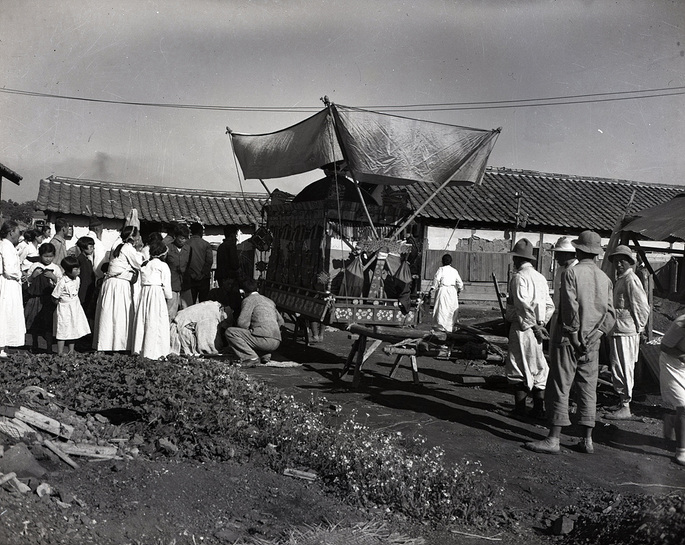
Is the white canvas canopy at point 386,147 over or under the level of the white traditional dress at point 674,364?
over

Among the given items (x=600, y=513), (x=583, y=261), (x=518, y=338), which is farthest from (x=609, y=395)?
(x=600, y=513)

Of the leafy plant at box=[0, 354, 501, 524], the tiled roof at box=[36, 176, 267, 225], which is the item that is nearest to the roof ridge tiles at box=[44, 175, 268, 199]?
the tiled roof at box=[36, 176, 267, 225]

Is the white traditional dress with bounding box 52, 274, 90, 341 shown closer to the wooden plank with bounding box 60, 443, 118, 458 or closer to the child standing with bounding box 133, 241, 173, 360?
the child standing with bounding box 133, 241, 173, 360

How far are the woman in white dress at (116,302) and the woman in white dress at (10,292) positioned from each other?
933 mm

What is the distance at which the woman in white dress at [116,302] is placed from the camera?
8.58m

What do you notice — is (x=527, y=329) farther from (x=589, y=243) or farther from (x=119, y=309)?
(x=119, y=309)

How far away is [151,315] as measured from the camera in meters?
8.55

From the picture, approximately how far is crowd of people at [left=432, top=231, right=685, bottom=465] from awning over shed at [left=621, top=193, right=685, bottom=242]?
1659 millimetres

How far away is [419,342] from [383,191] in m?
4.01

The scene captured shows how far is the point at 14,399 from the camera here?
18.4 ft

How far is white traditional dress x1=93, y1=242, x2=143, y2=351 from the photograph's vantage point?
858 centimetres

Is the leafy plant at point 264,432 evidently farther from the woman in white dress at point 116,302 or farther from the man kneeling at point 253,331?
the man kneeling at point 253,331

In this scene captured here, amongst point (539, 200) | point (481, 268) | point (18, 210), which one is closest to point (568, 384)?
point (481, 268)

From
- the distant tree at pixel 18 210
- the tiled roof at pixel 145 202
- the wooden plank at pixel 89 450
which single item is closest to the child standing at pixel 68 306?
the wooden plank at pixel 89 450
